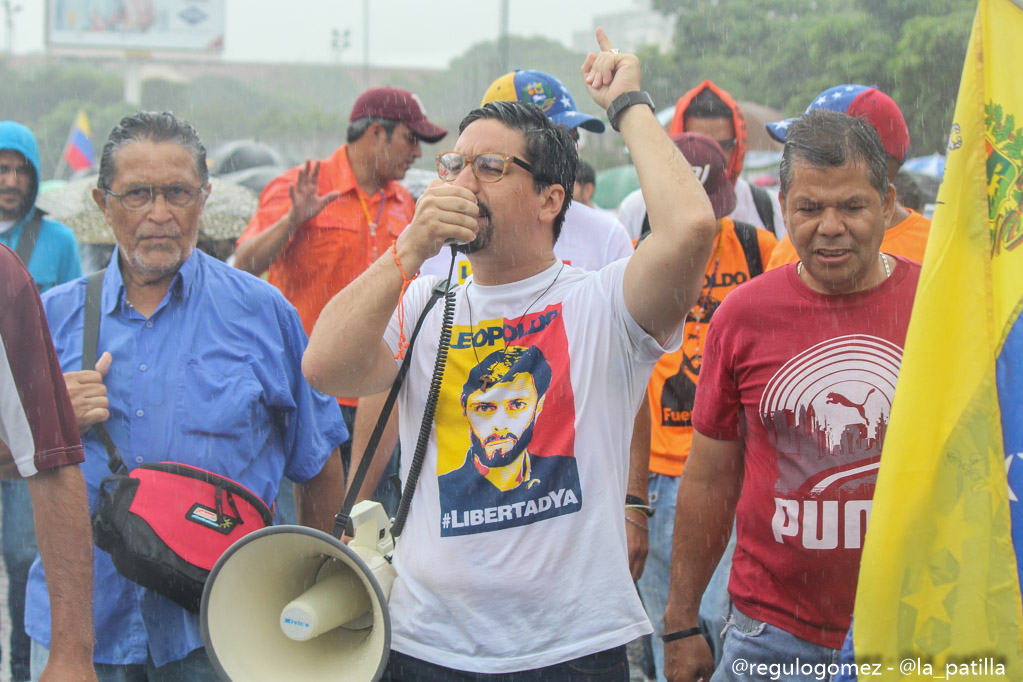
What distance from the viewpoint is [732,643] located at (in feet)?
9.83

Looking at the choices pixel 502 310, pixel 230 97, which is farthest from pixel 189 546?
pixel 230 97

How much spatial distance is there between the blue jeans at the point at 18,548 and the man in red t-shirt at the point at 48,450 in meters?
1.94

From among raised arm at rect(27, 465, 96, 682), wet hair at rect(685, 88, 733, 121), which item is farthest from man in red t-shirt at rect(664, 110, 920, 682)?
wet hair at rect(685, 88, 733, 121)

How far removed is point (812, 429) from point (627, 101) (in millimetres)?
972

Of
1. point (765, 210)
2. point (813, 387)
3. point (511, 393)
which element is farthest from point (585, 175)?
point (511, 393)

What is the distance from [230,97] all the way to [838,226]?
58615 mm

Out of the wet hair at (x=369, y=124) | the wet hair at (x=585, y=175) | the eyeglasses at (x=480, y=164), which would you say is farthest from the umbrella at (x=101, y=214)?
the eyeglasses at (x=480, y=164)

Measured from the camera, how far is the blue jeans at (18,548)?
4637mm

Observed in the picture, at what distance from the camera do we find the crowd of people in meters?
2.62

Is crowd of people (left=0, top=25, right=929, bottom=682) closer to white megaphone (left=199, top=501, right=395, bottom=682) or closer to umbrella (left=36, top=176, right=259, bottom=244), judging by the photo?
white megaphone (left=199, top=501, right=395, bottom=682)

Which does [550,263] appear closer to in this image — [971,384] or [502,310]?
[502,310]

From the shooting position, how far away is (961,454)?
2.38 metres

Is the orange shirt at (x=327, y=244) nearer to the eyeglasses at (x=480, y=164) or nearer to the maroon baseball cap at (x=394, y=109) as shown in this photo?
the maroon baseball cap at (x=394, y=109)

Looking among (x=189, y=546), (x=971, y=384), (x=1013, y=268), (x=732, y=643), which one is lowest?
(x=732, y=643)
